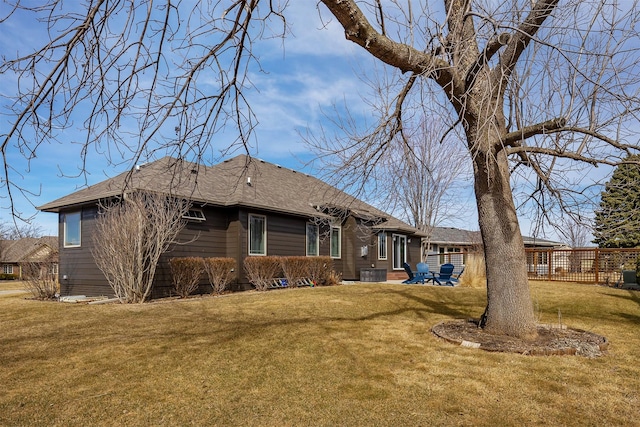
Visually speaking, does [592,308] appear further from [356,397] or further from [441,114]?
[356,397]

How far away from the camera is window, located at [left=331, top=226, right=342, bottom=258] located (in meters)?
18.0

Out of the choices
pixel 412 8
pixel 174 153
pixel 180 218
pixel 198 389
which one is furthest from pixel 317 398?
pixel 180 218

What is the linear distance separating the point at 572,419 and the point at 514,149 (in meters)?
3.25

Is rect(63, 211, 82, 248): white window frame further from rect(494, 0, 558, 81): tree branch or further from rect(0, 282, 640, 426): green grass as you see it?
rect(494, 0, 558, 81): tree branch

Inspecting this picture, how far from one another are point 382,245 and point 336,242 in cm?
351

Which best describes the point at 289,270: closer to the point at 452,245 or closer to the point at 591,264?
the point at 591,264

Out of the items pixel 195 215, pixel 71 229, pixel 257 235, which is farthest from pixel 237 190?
pixel 71 229

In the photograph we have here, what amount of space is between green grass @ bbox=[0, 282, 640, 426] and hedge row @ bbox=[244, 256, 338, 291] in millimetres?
4746

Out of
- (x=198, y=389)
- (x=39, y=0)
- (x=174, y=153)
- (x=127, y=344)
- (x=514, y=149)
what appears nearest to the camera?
(x=39, y=0)

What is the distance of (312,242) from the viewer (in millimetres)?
16719

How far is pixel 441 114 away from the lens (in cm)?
605

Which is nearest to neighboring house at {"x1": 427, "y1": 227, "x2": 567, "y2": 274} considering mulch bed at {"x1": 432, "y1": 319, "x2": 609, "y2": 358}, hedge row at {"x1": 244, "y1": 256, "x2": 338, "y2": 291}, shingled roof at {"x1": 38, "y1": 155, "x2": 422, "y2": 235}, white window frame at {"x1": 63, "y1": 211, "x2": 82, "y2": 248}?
shingled roof at {"x1": 38, "y1": 155, "x2": 422, "y2": 235}

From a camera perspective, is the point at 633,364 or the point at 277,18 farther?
the point at 633,364

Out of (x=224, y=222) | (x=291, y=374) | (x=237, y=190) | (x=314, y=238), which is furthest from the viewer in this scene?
(x=314, y=238)
